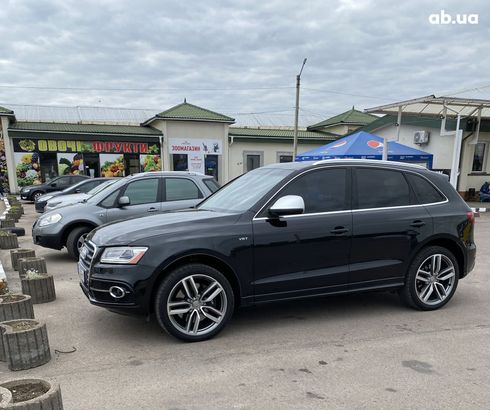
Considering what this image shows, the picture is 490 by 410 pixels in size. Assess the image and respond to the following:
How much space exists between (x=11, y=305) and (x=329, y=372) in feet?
10.3

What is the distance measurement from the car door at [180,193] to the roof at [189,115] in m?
20.4

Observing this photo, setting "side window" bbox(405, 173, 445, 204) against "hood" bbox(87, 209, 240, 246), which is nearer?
"hood" bbox(87, 209, 240, 246)

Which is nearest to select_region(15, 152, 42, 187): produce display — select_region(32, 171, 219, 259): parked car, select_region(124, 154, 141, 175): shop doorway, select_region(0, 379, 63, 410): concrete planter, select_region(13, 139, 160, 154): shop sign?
select_region(13, 139, 160, 154): shop sign

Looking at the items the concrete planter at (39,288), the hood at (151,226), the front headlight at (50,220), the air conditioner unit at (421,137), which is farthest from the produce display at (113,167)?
the hood at (151,226)

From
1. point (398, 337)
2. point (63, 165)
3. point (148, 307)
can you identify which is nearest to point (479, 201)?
point (398, 337)

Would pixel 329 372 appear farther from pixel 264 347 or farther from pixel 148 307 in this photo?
pixel 148 307

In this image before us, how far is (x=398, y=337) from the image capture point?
4.12 metres

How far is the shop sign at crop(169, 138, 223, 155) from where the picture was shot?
28.3 m

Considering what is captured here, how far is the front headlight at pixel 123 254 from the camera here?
12.4 feet

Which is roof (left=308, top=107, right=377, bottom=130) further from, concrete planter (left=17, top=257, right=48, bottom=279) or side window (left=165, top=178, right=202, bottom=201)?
concrete planter (left=17, top=257, right=48, bottom=279)

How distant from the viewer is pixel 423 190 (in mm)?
4941

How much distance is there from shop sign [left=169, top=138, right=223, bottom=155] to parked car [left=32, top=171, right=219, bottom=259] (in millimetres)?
20530

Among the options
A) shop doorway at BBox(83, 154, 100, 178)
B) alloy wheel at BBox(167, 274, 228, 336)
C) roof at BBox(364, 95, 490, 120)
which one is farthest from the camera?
shop doorway at BBox(83, 154, 100, 178)

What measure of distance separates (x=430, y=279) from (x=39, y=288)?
4.82 m
